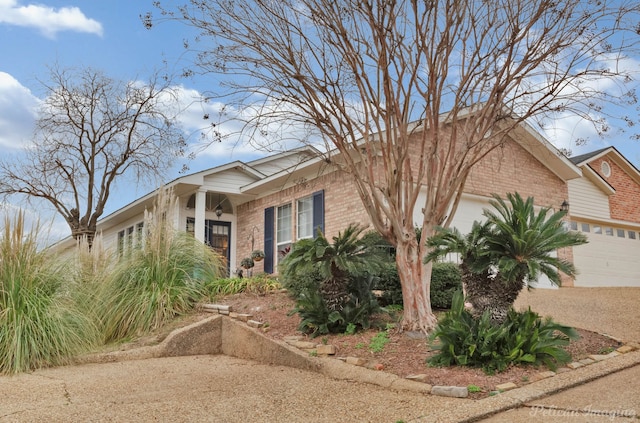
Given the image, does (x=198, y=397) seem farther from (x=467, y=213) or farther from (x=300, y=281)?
(x=467, y=213)

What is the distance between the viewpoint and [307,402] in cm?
489

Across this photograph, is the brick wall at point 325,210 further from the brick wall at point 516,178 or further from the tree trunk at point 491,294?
the tree trunk at point 491,294

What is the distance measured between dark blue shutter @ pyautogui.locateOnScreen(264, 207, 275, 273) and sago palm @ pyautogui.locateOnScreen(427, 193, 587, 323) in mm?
7831

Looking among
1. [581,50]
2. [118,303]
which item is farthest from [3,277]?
[581,50]

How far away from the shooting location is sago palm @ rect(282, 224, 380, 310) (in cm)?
702

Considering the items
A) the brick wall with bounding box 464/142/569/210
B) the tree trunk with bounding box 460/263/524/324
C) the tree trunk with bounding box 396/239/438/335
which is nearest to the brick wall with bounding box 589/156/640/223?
the brick wall with bounding box 464/142/569/210

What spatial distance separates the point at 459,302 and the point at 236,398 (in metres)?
2.69

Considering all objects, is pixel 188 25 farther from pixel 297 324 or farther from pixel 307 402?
pixel 307 402

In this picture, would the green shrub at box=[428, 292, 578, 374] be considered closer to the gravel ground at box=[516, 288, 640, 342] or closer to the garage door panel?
the gravel ground at box=[516, 288, 640, 342]

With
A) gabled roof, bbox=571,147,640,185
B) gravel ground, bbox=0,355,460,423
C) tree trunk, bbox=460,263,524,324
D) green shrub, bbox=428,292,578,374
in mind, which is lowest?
gravel ground, bbox=0,355,460,423

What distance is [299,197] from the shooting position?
13133mm

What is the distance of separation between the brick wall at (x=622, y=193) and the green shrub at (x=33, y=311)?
16809mm

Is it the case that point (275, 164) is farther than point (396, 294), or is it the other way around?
point (275, 164)

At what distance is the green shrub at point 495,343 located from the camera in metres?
5.63
